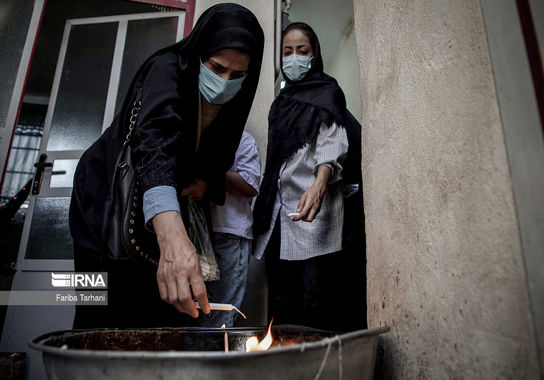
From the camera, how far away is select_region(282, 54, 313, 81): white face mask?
6.99 feet

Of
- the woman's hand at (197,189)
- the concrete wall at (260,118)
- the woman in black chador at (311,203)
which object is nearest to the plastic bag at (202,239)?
the woman's hand at (197,189)

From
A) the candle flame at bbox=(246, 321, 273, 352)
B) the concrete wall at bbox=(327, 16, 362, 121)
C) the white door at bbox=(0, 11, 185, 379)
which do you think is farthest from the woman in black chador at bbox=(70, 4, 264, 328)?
the concrete wall at bbox=(327, 16, 362, 121)

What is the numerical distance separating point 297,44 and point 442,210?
1829 millimetres

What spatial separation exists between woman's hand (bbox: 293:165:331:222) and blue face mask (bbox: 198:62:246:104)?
563mm

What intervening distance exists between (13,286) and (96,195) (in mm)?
1895

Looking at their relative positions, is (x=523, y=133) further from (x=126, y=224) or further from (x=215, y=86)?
(x=215, y=86)

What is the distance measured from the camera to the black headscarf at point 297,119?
192 cm

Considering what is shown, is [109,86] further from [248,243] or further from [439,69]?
[439,69]

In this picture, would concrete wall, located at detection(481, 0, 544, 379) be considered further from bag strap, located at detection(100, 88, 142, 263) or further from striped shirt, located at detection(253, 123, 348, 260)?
striped shirt, located at detection(253, 123, 348, 260)

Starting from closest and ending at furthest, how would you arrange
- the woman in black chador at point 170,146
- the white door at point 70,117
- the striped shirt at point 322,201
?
the woman in black chador at point 170,146 → the striped shirt at point 322,201 → the white door at point 70,117

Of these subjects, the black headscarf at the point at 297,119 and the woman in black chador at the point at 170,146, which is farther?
the black headscarf at the point at 297,119

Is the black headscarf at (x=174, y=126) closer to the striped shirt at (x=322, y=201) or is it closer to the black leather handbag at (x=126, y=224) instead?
the black leather handbag at (x=126, y=224)

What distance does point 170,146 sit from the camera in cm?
102

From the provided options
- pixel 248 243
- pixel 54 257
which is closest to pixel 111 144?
pixel 248 243
